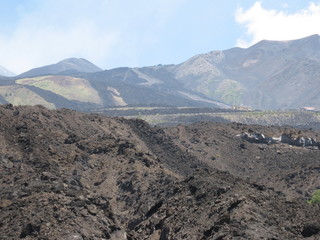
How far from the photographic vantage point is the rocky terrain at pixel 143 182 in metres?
36.7

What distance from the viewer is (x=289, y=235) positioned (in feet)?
117

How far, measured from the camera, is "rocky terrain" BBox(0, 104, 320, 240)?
36656mm

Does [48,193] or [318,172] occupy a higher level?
[48,193]

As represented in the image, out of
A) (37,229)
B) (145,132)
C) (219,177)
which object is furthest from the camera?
(145,132)

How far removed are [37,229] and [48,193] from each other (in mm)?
5989

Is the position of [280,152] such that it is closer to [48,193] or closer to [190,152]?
[190,152]

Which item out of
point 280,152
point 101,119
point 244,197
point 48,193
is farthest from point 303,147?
point 48,193

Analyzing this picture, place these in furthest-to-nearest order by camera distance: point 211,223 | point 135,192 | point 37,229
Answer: point 135,192 → point 211,223 → point 37,229

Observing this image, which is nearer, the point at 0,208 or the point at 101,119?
the point at 0,208

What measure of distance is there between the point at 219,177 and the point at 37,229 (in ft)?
77.0

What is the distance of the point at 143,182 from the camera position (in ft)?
196

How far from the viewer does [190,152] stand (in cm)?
9550

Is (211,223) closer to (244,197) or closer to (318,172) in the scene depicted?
(244,197)

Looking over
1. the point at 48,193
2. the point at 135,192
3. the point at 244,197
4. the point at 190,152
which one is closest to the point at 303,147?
the point at 190,152
